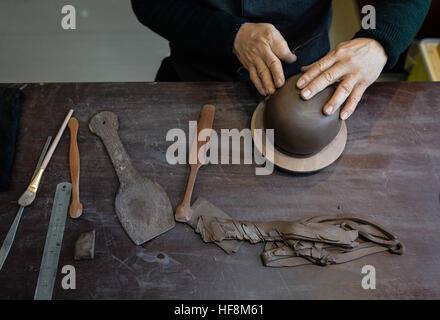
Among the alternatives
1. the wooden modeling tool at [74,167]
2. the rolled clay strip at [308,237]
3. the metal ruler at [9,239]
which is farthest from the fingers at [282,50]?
the metal ruler at [9,239]

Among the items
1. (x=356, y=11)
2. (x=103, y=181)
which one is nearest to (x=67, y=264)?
(x=103, y=181)

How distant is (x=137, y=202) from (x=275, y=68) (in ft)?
1.61

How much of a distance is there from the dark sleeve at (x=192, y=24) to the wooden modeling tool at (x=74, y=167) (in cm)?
40

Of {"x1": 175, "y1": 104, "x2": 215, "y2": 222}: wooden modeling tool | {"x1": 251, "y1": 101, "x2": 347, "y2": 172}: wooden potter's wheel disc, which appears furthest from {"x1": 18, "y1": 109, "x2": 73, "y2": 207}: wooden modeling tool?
{"x1": 251, "y1": 101, "x2": 347, "y2": 172}: wooden potter's wheel disc

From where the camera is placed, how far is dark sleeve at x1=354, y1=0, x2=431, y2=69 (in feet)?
3.05

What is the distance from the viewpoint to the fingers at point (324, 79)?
83cm

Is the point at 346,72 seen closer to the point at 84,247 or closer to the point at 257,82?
the point at 257,82

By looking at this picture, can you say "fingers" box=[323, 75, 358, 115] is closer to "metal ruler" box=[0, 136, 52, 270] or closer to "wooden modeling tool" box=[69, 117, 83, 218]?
"wooden modeling tool" box=[69, 117, 83, 218]

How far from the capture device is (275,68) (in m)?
0.88

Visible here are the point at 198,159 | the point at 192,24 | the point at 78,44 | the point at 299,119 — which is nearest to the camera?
the point at 299,119

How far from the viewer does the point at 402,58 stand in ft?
6.46

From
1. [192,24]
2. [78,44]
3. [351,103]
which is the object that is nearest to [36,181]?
[192,24]
